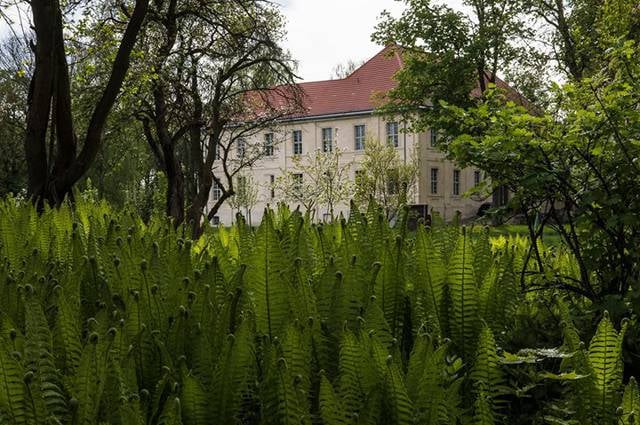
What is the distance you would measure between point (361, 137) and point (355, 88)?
4.78 m

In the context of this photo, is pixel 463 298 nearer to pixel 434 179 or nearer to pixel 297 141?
pixel 434 179

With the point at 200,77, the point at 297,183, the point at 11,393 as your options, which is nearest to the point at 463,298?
the point at 11,393

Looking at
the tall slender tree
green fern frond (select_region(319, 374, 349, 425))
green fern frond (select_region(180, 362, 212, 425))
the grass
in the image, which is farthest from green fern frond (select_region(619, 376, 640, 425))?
the tall slender tree

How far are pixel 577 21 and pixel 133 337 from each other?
1570 inches

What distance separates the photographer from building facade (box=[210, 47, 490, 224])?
57.4 m

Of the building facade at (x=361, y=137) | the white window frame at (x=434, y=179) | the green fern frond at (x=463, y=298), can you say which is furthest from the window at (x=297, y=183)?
the green fern frond at (x=463, y=298)

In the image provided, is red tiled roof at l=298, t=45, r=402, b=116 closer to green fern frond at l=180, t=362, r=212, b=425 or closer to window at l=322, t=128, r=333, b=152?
window at l=322, t=128, r=333, b=152

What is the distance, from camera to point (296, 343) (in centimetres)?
134

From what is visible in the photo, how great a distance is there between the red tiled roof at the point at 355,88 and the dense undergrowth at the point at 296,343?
5682 cm

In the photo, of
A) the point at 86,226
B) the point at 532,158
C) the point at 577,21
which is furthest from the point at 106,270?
the point at 577,21

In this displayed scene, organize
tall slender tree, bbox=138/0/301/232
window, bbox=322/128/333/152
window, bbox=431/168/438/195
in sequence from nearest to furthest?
1. tall slender tree, bbox=138/0/301/232
2. window, bbox=431/168/438/195
3. window, bbox=322/128/333/152

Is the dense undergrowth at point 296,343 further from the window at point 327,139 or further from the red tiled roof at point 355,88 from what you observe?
the window at point 327,139

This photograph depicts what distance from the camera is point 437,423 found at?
122 centimetres

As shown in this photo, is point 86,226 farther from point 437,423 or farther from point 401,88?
point 401,88
